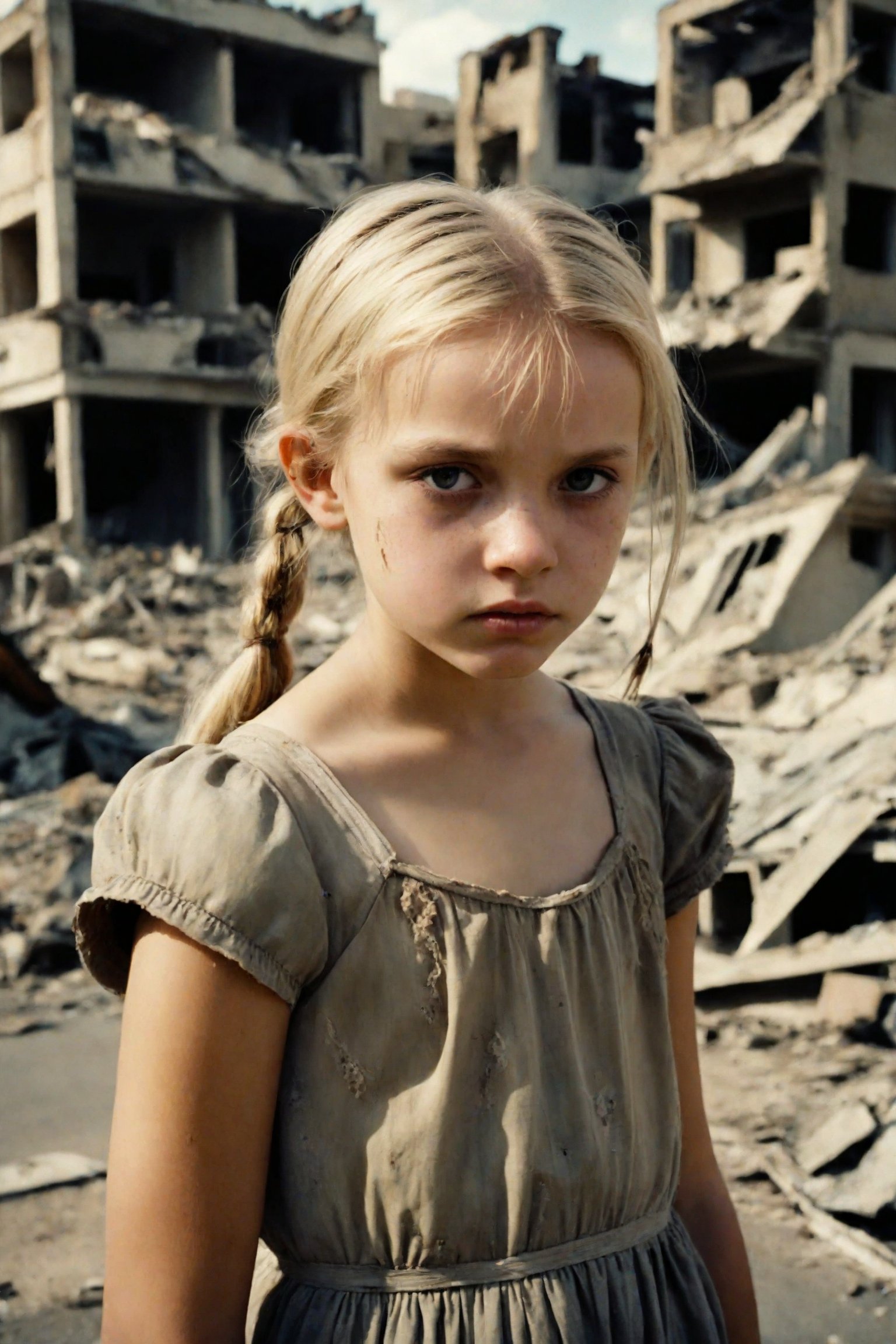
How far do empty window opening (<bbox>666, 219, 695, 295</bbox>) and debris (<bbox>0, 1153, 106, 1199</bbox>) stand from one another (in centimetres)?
2055

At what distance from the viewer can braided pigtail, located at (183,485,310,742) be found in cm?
152

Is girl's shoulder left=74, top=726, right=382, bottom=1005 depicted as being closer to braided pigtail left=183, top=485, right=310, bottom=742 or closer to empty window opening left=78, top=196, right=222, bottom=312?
braided pigtail left=183, top=485, right=310, bottom=742

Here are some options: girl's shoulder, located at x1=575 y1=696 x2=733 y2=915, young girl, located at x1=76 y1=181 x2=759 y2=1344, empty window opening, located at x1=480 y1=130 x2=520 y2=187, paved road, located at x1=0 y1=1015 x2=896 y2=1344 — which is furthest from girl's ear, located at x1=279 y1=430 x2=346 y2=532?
empty window opening, located at x1=480 y1=130 x2=520 y2=187

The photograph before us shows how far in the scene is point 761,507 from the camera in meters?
13.3

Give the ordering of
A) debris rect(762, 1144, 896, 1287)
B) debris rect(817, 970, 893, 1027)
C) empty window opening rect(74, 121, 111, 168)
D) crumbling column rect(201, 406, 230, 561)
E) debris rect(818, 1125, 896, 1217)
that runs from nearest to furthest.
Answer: debris rect(762, 1144, 896, 1287)
debris rect(818, 1125, 896, 1217)
debris rect(817, 970, 893, 1027)
empty window opening rect(74, 121, 111, 168)
crumbling column rect(201, 406, 230, 561)

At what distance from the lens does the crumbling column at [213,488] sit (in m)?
21.0

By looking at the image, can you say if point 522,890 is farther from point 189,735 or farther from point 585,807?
point 189,735

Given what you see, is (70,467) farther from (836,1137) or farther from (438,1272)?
(438,1272)

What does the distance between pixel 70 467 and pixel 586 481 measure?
64.6 feet

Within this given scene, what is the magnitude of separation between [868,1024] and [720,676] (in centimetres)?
468

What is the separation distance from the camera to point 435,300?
4.06 ft

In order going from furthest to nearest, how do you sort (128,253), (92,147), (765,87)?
(128,253), (765,87), (92,147)

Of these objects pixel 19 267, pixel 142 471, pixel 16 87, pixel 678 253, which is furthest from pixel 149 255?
pixel 678 253

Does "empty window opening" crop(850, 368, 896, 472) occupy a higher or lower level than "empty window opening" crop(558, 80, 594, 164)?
lower
